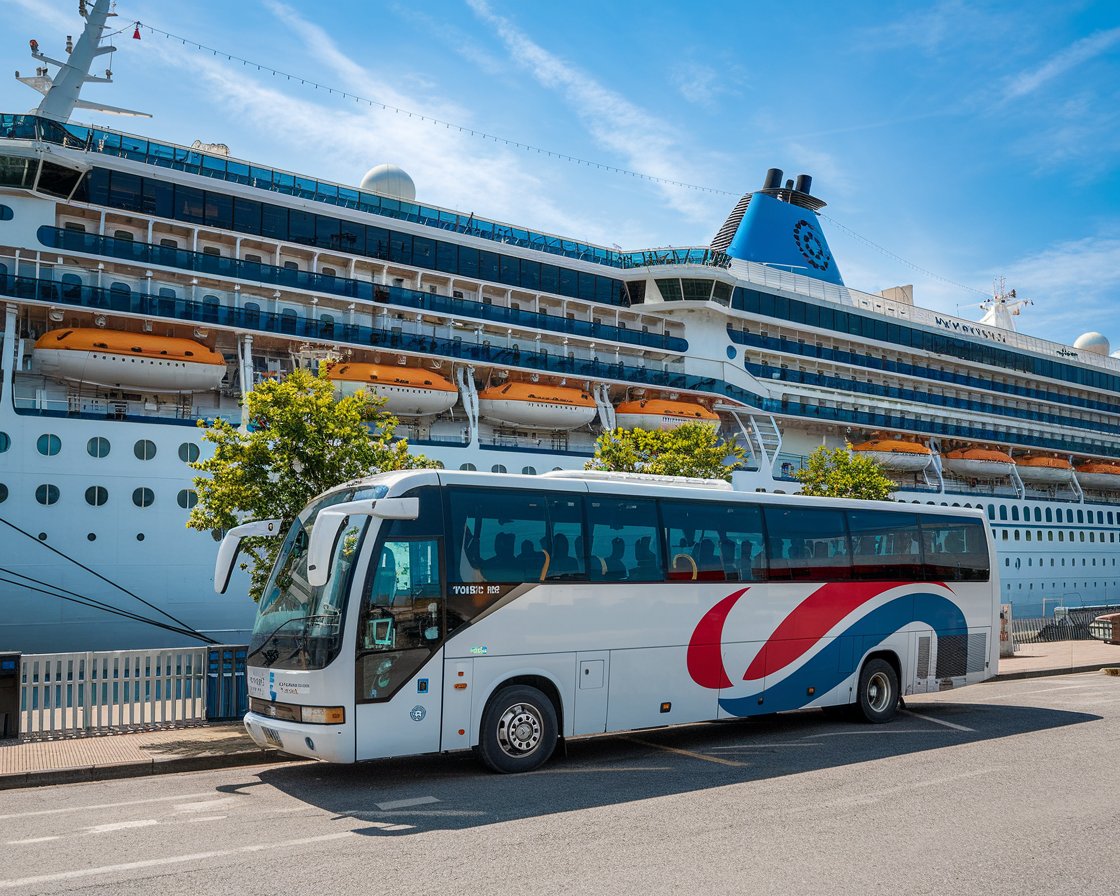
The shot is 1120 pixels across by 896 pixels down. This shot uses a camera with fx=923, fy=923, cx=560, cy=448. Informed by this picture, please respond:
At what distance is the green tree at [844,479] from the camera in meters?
30.3

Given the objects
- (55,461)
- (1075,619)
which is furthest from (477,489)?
(1075,619)

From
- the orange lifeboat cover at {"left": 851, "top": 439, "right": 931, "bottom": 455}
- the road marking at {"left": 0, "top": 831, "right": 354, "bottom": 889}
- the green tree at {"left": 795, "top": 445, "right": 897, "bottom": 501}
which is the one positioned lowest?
the road marking at {"left": 0, "top": 831, "right": 354, "bottom": 889}

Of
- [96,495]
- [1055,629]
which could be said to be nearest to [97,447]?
[96,495]

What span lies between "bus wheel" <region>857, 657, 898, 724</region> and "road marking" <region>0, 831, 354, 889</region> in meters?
8.42

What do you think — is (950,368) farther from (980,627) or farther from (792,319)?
(980,627)

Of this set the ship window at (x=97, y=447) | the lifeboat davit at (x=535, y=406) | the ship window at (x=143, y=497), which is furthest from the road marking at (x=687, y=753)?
the lifeboat davit at (x=535, y=406)

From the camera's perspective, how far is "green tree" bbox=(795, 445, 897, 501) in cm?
3028

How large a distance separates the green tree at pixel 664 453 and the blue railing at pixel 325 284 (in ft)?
19.6

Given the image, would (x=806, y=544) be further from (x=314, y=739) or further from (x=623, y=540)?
(x=314, y=739)

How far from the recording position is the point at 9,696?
11.2 metres

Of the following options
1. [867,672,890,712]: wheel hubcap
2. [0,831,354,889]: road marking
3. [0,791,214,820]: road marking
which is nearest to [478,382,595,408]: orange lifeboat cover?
[867,672,890,712]: wheel hubcap

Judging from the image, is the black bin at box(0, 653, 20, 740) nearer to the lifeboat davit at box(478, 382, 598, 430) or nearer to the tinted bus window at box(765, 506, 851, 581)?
the tinted bus window at box(765, 506, 851, 581)

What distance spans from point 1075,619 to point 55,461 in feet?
101

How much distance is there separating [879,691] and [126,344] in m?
17.6
